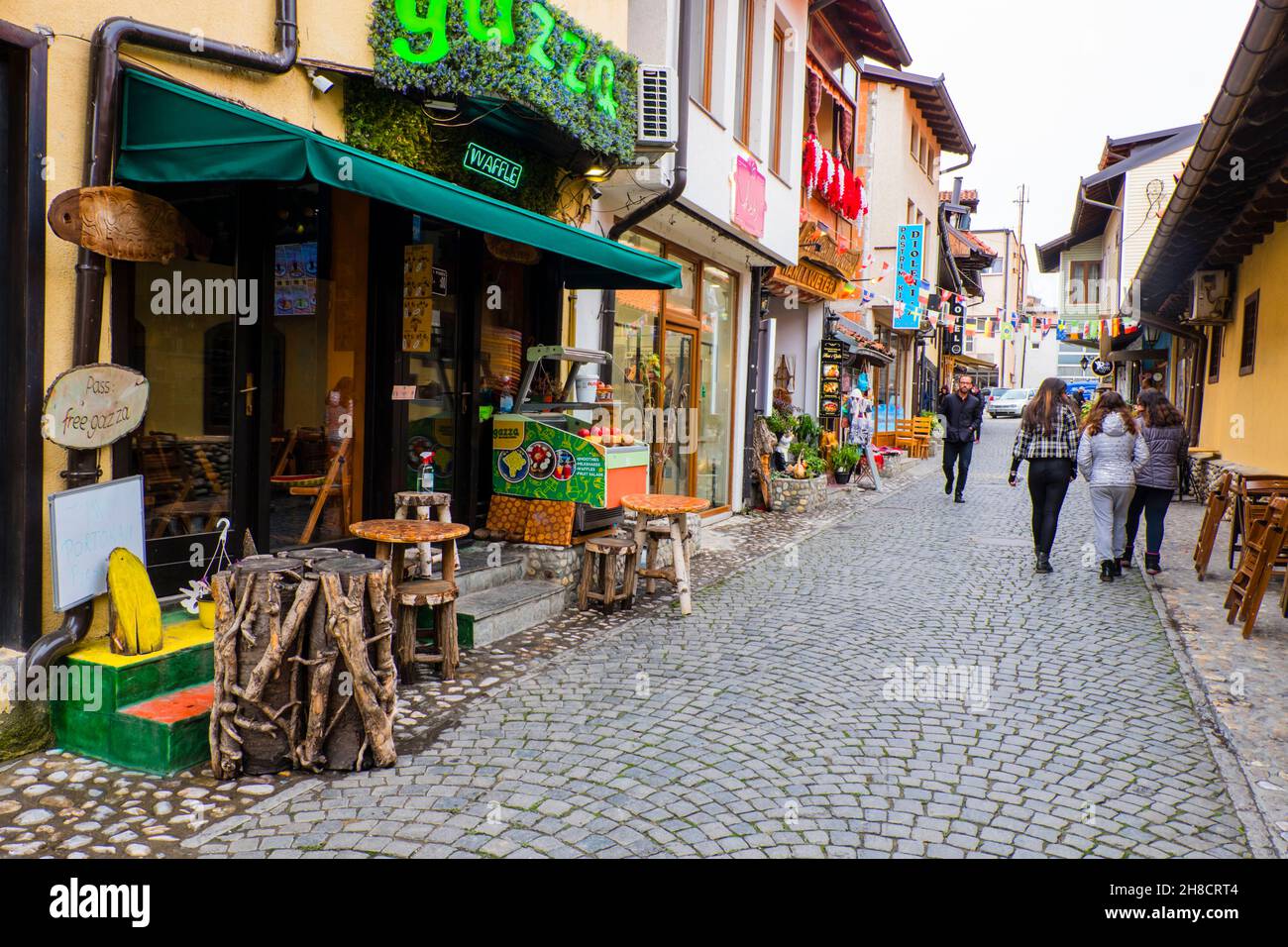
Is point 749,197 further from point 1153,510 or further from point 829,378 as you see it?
point 829,378

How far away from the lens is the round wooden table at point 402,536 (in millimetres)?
5457

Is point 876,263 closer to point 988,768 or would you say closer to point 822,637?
point 822,637

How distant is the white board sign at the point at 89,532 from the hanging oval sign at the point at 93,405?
0.73 feet

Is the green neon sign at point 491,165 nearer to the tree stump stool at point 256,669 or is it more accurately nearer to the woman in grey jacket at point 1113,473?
the tree stump stool at point 256,669

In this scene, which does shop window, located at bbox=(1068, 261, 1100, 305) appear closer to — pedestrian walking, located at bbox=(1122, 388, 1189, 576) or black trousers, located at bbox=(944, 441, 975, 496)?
black trousers, located at bbox=(944, 441, 975, 496)

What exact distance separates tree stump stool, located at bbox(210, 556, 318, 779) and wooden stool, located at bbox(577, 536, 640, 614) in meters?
3.33

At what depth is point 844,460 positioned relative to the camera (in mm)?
16938

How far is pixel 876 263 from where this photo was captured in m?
24.2

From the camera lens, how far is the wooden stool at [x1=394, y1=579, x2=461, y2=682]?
17.4 feet

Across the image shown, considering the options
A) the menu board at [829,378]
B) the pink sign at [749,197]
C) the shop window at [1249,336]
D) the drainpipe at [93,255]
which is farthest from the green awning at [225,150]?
the menu board at [829,378]

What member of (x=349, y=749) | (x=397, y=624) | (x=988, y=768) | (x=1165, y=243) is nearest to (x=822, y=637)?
(x=988, y=768)

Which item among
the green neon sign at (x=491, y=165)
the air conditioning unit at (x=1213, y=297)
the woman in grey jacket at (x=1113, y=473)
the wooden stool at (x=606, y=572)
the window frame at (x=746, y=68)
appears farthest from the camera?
the air conditioning unit at (x=1213, y=297)

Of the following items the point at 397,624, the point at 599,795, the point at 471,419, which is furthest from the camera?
the point at 471,419

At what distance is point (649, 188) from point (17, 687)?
6.38 meters
